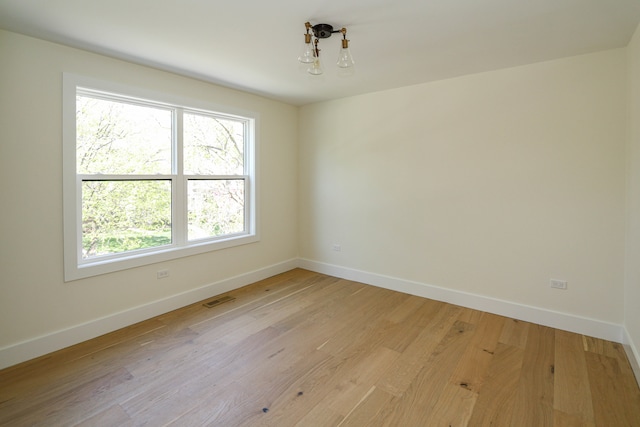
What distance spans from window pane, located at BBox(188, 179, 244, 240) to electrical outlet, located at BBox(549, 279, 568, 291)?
3.53m

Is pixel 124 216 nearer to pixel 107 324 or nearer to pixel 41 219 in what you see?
pixel 41 219

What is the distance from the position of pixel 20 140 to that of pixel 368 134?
3398mm

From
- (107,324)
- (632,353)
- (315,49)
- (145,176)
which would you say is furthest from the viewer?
(145,176)

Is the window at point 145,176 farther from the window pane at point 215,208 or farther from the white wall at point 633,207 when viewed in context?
the white wall at point 633,207

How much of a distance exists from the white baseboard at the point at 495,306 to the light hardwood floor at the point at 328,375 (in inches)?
3.9

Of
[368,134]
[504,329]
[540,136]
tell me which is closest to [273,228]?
[368,134]

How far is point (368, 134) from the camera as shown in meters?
4.11

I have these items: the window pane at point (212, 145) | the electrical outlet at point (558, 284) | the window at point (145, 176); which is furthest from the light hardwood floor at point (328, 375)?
the window pane at point (212, 145)

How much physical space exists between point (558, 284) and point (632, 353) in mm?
700

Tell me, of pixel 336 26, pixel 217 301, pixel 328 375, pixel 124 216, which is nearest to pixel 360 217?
pixel 217 301

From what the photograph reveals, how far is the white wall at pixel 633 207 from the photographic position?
2275mm

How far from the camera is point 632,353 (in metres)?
2.40

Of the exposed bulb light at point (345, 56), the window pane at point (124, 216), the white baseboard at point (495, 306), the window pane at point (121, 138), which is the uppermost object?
the exposed bulb light at point (345, 56)

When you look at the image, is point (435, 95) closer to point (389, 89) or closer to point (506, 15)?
point (389, 89)
